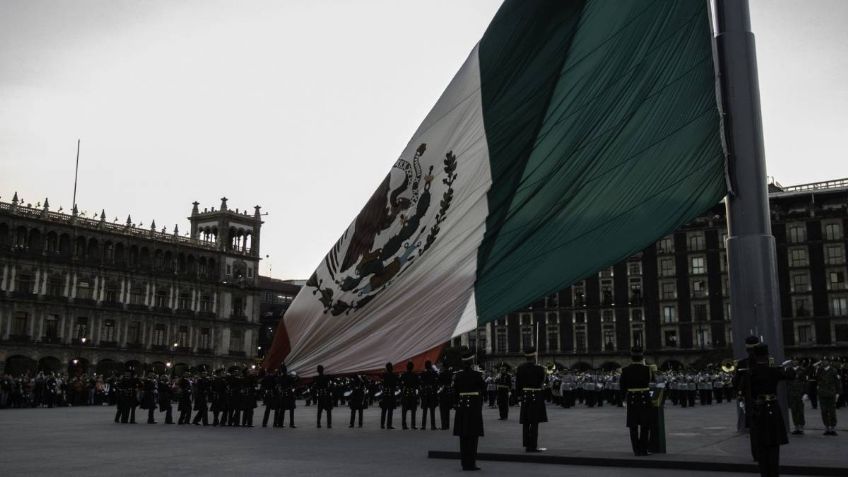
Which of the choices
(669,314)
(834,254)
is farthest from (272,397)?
(834,254)

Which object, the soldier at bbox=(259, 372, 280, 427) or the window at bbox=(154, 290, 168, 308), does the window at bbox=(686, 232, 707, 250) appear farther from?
the soldier at bbox=(259, 372, 280, 427)

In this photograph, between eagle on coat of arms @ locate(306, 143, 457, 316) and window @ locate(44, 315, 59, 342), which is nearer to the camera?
eagle on coat of arms @ locate(306, 143, 457, 316)

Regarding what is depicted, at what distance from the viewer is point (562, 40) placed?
45.7 ft

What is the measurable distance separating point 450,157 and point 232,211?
288 ft

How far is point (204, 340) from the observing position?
302 ft

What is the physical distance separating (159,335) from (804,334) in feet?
228

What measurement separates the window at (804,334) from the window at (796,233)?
30.6 ft

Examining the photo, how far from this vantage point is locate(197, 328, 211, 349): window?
91438 millimetres

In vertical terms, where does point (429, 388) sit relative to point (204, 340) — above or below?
below

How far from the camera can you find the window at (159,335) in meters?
86.7

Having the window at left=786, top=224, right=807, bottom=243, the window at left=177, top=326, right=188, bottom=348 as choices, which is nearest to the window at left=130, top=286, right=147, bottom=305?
the window at left=177, top=326, right=188, bottom=348

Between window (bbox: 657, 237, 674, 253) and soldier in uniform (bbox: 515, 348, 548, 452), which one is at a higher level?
window (bbox: 657, 237, 674, 253)

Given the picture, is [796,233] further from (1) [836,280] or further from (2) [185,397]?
(2) [185,397]

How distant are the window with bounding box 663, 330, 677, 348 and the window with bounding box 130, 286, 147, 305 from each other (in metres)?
58.1
